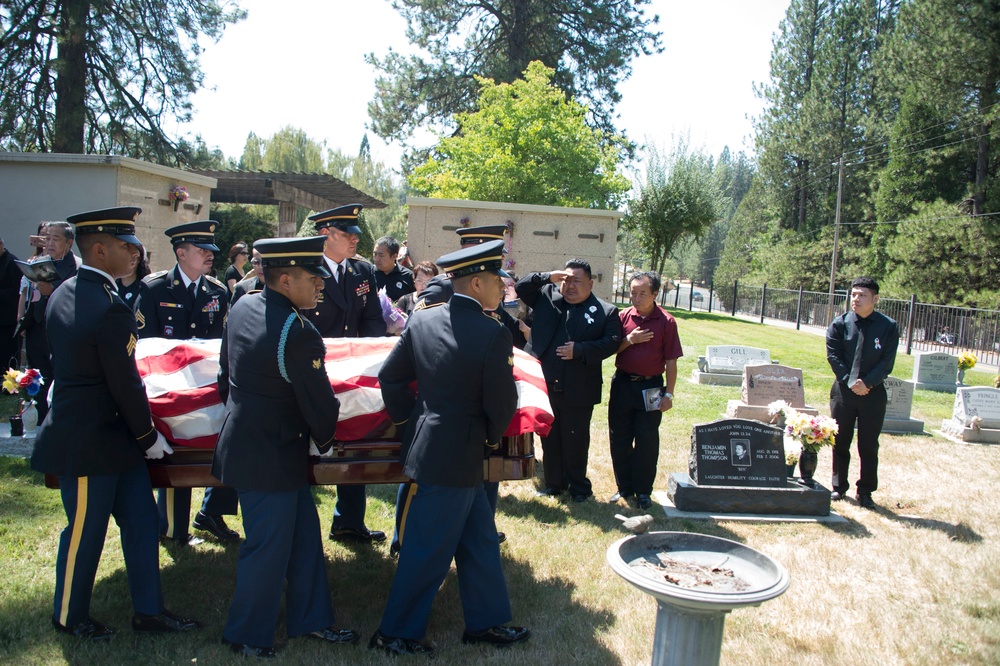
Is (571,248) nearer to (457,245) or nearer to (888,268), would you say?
(457,245)

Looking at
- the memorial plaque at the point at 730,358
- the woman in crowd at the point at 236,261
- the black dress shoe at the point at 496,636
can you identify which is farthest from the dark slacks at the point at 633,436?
the memorial plaque at the point at 730,358

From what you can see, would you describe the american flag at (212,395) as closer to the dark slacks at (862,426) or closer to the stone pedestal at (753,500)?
the stone pedestal at (753,500)

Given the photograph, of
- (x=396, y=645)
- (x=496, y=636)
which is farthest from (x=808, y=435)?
(x=396, y=645)

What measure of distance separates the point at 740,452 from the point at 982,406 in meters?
4.93

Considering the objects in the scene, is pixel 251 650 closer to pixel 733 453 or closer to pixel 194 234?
pixel 194 234

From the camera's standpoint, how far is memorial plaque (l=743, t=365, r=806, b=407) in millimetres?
8570

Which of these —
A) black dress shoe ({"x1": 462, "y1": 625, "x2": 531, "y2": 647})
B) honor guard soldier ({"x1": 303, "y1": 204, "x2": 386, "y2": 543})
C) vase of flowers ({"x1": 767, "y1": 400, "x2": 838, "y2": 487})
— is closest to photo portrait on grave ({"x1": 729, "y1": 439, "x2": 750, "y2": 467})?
vase of flowers ({"x1": 767, "y1": 400, "x2": 838, "y2": 487})

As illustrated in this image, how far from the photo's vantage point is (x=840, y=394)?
245 inches

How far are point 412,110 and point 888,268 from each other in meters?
20.1

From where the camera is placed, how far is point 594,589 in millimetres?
4281

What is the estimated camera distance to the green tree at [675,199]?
→ 28.2 m

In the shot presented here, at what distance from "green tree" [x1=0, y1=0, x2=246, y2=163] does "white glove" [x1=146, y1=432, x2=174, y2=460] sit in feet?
51.2

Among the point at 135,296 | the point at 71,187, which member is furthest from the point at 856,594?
the point at 71,187

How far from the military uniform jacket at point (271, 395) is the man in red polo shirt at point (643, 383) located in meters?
3.07
